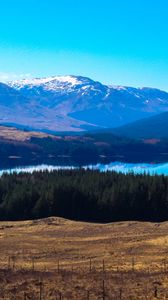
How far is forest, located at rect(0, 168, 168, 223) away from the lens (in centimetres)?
9359

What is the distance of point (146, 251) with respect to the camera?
55625mm

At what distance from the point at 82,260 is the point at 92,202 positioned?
142 feet

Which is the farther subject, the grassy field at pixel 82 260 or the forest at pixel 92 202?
the forest at pixel 92 202

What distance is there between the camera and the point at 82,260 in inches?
2072

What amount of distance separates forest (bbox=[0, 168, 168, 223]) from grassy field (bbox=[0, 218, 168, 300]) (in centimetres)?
1294

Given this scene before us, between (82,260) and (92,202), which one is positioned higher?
(92,202)

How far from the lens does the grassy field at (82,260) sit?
37.8 m

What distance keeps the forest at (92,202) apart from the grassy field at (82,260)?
42.4 feet

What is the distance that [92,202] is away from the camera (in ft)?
314

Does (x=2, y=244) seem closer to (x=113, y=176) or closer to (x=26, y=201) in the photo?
(x=26, y=201)

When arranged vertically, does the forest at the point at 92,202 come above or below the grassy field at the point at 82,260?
above

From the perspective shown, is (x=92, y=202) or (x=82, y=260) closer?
(x=82, y=260)

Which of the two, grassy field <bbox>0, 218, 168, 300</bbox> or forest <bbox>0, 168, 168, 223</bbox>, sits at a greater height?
forest <bbox>0, 168, 168, 223</bbox>

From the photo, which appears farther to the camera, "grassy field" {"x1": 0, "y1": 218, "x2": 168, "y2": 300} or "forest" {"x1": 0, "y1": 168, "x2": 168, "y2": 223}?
"forest" {"x1": 0, "y1": 168, "x2": 168, "y2": 223}
